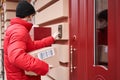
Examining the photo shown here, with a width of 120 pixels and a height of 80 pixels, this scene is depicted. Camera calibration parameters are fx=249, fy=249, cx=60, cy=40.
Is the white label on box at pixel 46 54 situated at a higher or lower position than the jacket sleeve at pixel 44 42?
lower

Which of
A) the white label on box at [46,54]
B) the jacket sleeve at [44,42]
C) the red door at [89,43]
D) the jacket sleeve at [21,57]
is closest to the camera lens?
the red door at [89,43]

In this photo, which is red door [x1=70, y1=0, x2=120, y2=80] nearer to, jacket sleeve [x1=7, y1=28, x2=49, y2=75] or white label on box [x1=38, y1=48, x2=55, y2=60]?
white label on box [x1=38, y1=48, x2=55, y2=60]

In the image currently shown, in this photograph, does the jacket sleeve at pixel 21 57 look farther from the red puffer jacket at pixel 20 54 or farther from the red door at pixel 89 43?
the red door at pixel 89 43

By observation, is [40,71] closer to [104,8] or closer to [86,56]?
[86,56]

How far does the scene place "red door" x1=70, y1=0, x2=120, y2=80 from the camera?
1.73 m

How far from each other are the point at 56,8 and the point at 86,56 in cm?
94

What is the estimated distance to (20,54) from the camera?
2.10 metres

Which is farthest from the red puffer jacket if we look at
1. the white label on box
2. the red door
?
the red door

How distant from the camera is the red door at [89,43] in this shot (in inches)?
68.2

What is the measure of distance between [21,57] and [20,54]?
3 centimetres

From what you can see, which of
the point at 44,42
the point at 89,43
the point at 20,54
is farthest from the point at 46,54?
the point at 89,43

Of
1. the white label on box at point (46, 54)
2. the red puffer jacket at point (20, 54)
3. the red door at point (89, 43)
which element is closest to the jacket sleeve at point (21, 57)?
the red puffer jacket at point (20, 54)

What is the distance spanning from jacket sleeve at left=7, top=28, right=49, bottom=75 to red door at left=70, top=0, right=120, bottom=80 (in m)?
0.37

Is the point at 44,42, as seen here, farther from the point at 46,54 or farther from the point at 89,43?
the point at 89,43
